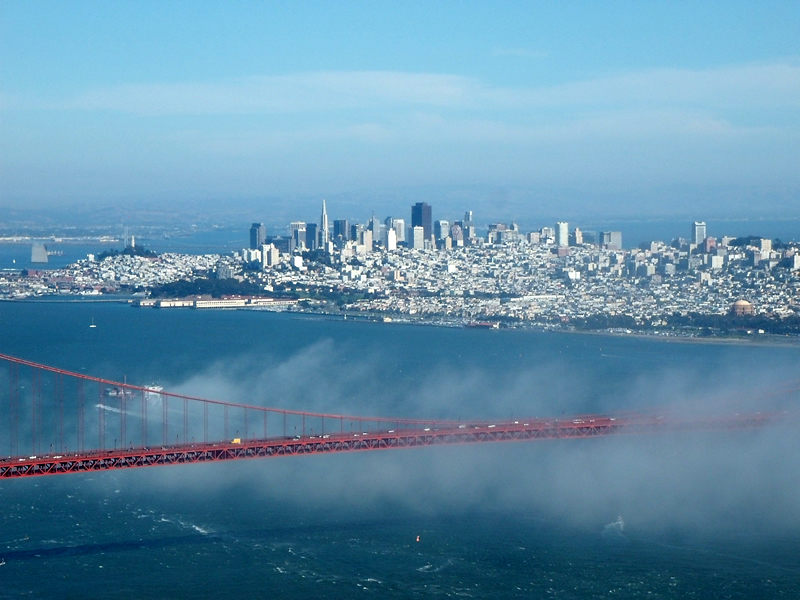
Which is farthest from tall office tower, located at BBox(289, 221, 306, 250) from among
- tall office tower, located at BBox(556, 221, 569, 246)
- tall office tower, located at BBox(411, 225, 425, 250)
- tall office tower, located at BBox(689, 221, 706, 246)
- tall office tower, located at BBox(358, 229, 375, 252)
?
tall office tower, located at BBox(689, 221, 706, 246)

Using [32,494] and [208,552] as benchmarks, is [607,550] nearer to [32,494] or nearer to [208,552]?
[208,552]

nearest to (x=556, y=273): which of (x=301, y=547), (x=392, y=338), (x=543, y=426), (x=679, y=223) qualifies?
(x=392, y=338)

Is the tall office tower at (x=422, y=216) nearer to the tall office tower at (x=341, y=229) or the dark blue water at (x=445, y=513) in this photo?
the tall office tower at (x=341, y=229)

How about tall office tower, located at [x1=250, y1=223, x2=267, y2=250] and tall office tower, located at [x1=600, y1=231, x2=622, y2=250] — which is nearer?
tall office tower, located at [x1=600, y1=231, x2=622, y2=250]

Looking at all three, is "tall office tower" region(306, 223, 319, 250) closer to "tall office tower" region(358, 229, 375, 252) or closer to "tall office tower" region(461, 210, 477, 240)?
"tall office tower" region(358, 229, 375, 252)

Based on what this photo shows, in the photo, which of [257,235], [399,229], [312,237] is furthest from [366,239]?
[257,235]

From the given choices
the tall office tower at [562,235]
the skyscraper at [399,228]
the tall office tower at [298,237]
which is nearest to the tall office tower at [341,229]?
the tall office tower at [298,237]
